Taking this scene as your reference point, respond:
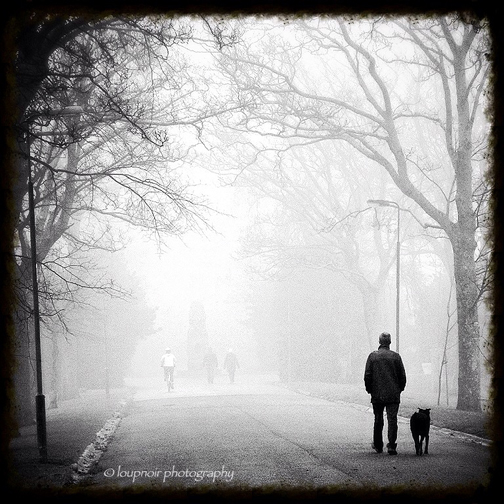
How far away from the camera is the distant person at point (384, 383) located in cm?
1119

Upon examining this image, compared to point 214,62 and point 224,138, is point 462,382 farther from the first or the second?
point 224,138

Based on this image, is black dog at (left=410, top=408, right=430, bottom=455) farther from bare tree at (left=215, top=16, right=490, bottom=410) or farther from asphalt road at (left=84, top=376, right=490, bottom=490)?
bare tree at (left=215, top=16, right=490, bottom=410)

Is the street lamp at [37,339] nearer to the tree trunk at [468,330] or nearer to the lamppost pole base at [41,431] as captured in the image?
the lamppost pole base at [41,431]

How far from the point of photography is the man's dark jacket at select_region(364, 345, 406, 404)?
1120 cm

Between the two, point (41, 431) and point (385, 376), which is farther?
point (385, 376)

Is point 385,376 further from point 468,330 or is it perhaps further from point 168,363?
point 168,363

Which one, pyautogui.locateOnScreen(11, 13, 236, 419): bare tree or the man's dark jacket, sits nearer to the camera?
pyautogui.locateOnScreen(11, 13, 236, 419): bare tree

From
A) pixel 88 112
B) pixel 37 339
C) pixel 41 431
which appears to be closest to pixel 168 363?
pixel 88 112

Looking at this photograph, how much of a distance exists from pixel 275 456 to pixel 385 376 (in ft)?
7.31

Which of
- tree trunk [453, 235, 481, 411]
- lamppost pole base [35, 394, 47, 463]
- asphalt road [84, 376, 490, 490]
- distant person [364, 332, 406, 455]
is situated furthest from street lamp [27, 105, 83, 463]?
tree trunk [453, 235, 481, 411]

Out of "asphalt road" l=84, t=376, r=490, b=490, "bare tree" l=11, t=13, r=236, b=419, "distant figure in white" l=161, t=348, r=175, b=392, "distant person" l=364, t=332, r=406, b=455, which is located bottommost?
"distant figure in white" l=161, t=348, r=175, b=392

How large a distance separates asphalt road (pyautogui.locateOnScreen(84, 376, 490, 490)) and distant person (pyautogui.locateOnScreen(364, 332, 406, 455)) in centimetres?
47

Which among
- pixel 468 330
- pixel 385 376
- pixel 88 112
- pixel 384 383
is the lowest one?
pixel 468 330

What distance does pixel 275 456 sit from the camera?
1055 cm
